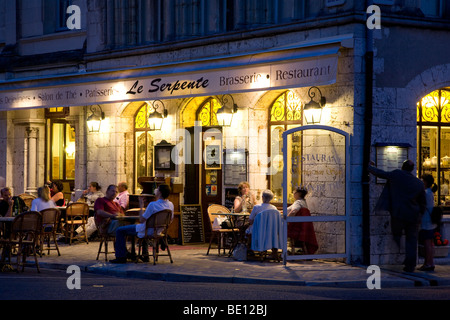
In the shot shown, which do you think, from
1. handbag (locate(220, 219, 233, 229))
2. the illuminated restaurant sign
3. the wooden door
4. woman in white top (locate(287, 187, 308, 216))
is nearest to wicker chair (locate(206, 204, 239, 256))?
handbag (locate(220, 219, 233, 229))

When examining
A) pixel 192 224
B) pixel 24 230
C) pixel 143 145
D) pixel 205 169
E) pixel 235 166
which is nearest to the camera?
pixel 24 230

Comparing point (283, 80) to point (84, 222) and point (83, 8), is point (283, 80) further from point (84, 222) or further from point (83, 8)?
point (83, 8)

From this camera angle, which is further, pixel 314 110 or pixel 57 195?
pixel 57 195

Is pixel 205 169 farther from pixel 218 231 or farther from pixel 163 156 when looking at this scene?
pixel 218 231

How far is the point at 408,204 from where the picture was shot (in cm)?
1308

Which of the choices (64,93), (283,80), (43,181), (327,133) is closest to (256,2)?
(283,80)

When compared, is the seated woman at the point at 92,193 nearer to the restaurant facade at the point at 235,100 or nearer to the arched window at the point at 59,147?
the restaurant facade at the point at 235,100

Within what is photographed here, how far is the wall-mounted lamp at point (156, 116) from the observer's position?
17.7 meters

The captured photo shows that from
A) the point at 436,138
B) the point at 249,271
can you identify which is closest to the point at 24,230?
the point at 249,271

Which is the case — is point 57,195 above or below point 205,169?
below

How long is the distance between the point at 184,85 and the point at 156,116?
1908mm

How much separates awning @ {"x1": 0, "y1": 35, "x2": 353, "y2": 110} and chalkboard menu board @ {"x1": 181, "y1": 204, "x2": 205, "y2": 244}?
2.33 m

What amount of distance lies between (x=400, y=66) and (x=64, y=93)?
796cm

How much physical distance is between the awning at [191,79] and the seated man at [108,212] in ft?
8.84
